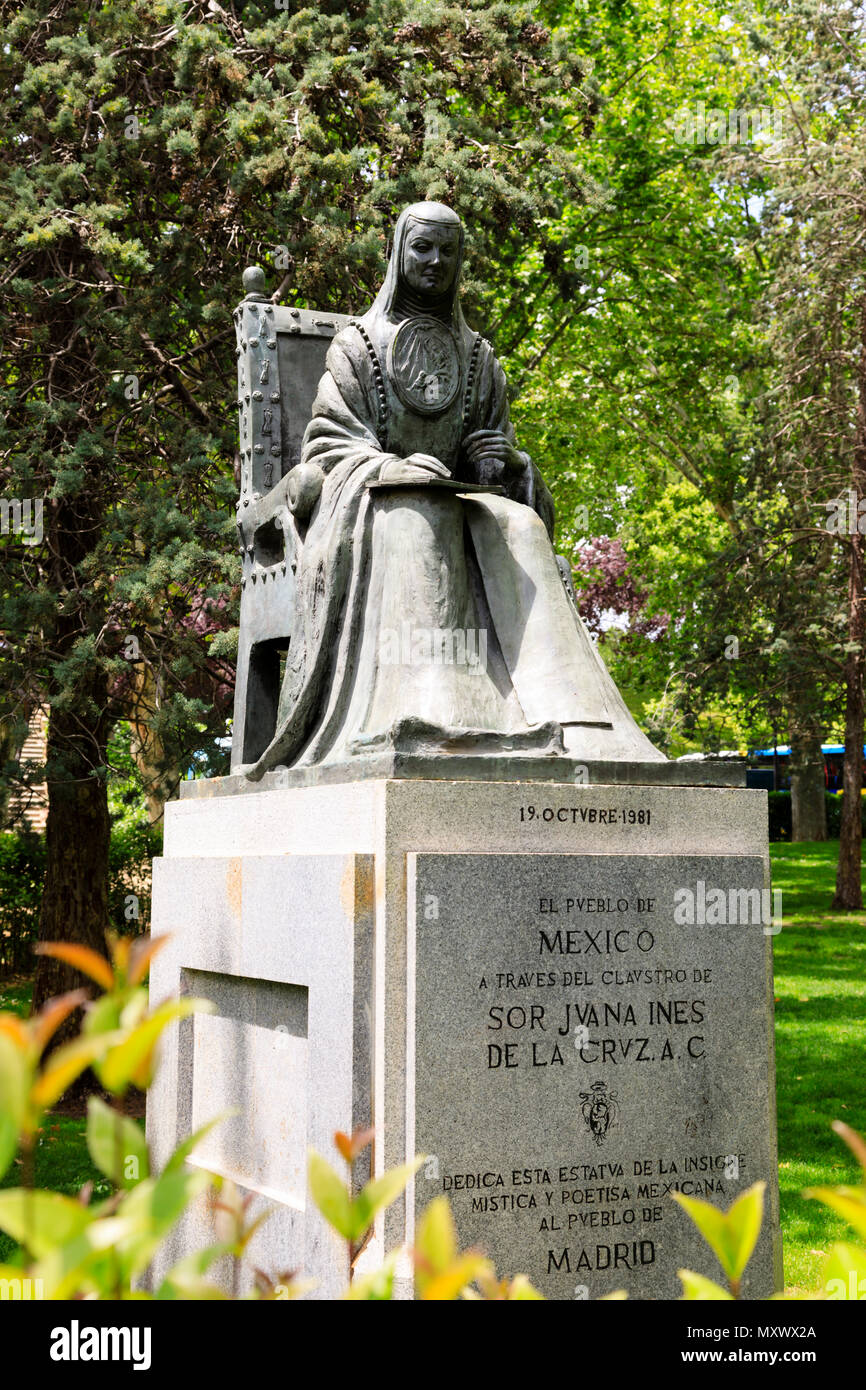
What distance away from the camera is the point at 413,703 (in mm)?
4633

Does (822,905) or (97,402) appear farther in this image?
(822,905)

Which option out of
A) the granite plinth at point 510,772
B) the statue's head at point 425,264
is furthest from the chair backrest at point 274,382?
the granite plinth at point 510,772

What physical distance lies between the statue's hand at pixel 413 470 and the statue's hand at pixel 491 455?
1.90 feet

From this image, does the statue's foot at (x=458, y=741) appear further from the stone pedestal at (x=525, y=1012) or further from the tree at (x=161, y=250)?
the tree at (x=161, y=250)

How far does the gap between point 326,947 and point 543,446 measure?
16.2 metres

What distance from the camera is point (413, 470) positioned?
495 centimetres

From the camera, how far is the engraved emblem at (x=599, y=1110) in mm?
Result: 4176

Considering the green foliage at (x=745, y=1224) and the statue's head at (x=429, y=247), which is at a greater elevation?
the statue's head at (x=429, y=247)

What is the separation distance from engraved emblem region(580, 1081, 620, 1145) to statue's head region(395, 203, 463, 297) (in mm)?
3112

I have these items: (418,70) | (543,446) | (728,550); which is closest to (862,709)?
(728,550)

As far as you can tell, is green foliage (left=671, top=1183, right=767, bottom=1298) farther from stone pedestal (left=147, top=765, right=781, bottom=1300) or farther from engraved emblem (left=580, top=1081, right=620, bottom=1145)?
engraved emblem (left=580, top=1081, right=620, bottom=1145)

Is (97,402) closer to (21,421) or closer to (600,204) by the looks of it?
(21,421)
